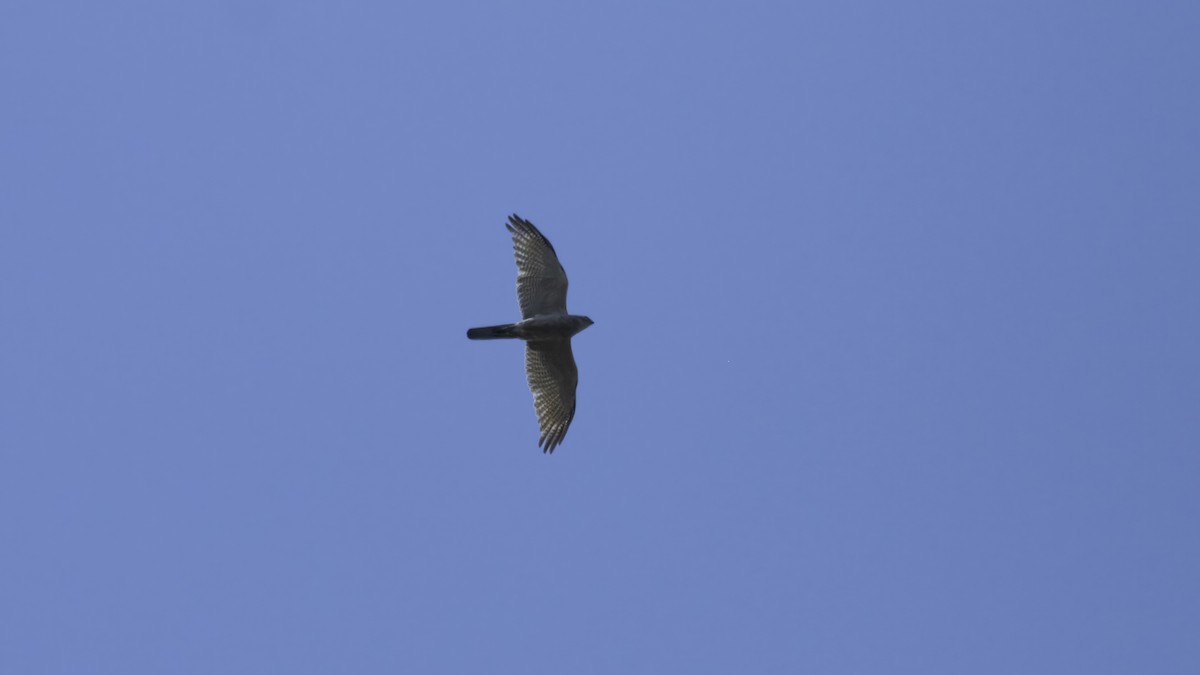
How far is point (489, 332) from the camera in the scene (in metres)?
18.9

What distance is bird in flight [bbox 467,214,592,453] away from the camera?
63.4 ft

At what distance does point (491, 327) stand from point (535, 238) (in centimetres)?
204

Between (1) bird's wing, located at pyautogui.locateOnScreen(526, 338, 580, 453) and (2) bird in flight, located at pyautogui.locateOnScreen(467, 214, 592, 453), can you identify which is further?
(1) bird's wing, located at pyautogui.locateOnScreen(526, 338, 580, 453)

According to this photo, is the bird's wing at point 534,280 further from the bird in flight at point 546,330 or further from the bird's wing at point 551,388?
the bird's wing at point 551,388

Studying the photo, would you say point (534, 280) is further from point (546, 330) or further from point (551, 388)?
point (551, 388)

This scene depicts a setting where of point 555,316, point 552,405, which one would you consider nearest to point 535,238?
point 555,316

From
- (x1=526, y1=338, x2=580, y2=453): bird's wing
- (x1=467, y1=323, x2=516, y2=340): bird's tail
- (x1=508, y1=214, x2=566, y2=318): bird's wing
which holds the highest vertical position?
(x1=508, y1=214, x2=566, y2=318): bird's wing

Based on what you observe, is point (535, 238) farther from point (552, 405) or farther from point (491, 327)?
point (552, 405)

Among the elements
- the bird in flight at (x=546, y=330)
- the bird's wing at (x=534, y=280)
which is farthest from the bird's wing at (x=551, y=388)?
the bird's wing at (x=534, y=280)

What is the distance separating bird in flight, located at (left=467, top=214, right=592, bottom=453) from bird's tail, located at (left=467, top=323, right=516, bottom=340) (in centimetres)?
14

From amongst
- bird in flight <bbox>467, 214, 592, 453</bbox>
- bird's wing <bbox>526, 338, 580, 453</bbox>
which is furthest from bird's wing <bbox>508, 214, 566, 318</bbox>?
bird's wing <bbox>526, 338, 580, 453</bbox>

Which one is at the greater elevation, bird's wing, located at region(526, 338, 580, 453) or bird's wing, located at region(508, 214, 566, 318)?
bird's wing, located at region(508, 214, 566, 318)

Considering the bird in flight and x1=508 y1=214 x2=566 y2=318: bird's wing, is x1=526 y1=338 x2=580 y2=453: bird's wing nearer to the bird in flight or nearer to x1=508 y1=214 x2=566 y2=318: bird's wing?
the bird in flight

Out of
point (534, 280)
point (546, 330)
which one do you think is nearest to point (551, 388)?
point (546, 330)
